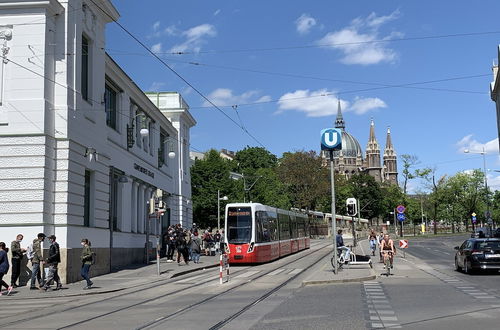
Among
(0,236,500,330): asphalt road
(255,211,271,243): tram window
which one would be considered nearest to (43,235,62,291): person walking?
(0,236,500,330): asphalt road

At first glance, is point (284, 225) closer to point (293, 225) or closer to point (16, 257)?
point (293, 225)

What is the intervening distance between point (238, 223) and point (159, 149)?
13.4 meters

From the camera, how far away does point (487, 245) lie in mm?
22312

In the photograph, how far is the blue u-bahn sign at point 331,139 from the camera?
21.8m

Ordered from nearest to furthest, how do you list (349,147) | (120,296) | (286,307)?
(286,307) → (120,296) → (349,147)

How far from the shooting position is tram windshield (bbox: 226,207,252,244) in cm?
3009

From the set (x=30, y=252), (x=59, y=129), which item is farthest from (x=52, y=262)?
(x=59, y=129)

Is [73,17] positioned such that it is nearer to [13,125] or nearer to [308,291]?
[13,125]

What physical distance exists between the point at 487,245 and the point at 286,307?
40.4ft

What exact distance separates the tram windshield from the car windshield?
11421 millimetres

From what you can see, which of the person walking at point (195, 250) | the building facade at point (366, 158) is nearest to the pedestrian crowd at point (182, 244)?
the person walking at point (195, 250)

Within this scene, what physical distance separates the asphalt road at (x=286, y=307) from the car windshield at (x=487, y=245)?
7.69 ft

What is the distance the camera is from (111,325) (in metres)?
11.0

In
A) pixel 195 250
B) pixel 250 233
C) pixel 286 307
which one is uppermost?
pixel 250 233
